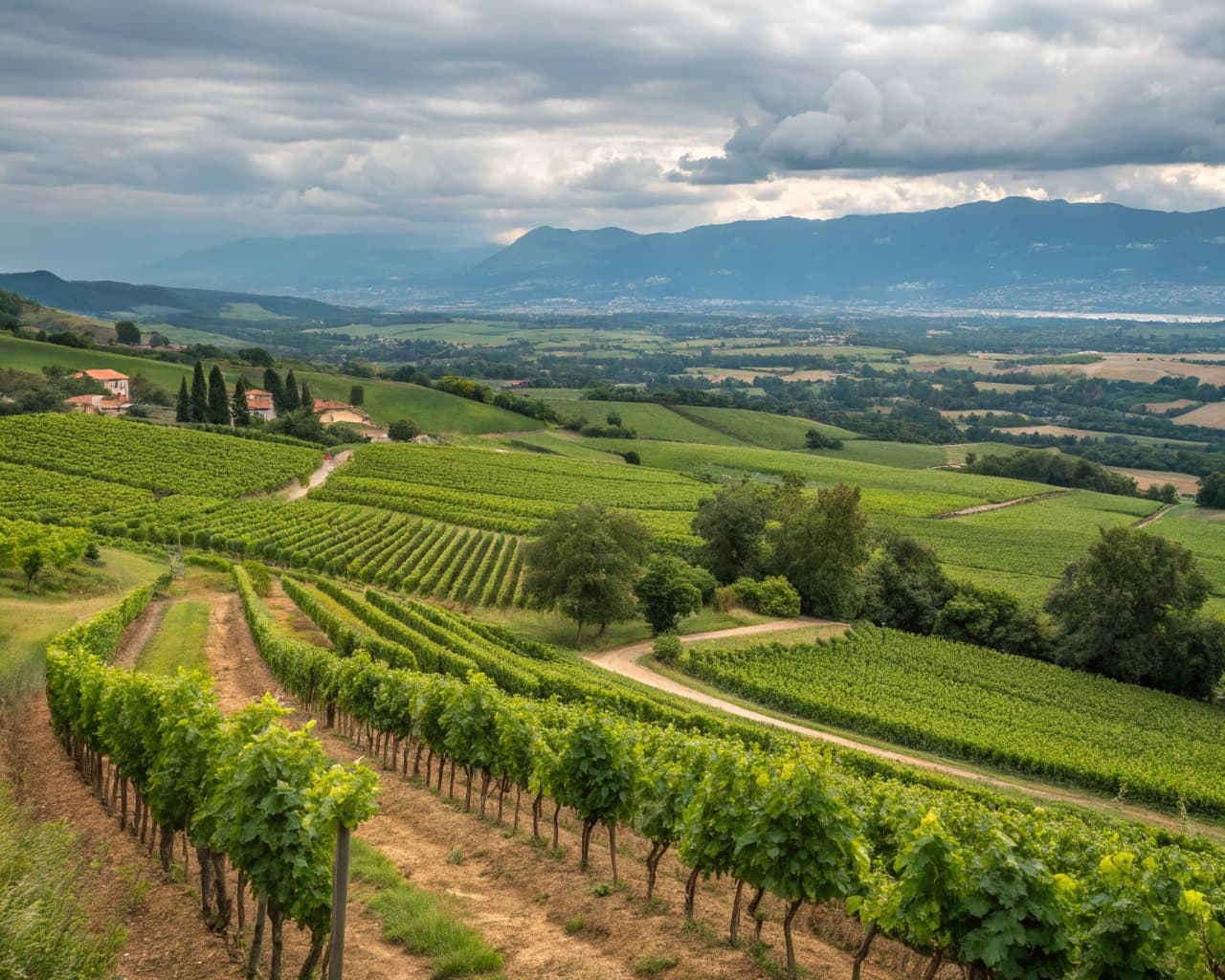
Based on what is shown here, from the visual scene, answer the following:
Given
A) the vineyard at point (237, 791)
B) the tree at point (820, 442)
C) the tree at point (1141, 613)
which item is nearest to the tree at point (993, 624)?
the tree at point (1141, 613)

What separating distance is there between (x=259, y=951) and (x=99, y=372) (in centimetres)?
14473

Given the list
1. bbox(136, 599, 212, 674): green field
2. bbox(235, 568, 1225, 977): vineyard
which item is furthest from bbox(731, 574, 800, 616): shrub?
bbox(235, 568, 1225, 977): vineyard

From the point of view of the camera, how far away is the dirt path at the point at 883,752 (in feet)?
106

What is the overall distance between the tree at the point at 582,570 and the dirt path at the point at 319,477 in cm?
3749

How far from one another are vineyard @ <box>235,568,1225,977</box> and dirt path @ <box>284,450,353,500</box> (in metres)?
63.5

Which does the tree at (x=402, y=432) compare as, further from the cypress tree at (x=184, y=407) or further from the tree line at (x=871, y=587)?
the tree line at (x=871, y=587)

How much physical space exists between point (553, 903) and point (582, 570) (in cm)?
3477

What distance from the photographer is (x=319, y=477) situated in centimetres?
9294

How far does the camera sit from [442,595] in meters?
56.7

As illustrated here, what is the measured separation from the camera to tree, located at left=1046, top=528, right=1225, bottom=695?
161ft

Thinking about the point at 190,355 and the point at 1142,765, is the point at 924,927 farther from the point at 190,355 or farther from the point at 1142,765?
the point at 190,355

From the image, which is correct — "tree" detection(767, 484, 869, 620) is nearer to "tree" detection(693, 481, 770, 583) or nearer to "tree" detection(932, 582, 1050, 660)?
"tree" detection(693, 481, 770, 583)

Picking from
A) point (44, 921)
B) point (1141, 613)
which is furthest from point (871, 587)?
point (44, 921)

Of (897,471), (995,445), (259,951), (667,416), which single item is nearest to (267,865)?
(259,951)
